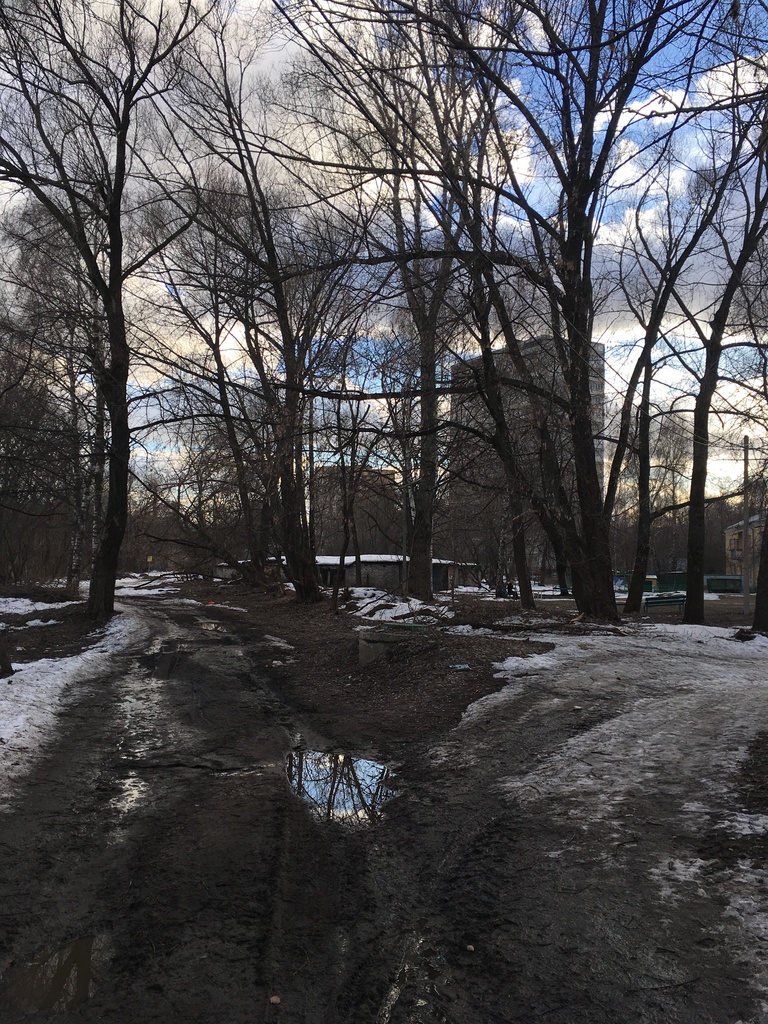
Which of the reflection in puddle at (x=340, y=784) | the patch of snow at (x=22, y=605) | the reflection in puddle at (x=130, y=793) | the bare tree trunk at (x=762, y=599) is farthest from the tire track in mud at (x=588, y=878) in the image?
the patch of snow at (x=22, y=605)

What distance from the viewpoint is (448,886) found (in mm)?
3805

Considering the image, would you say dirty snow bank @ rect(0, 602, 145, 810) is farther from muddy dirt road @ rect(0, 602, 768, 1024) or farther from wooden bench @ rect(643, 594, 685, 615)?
wooden bench @ rect(643, 594, 685, 615)

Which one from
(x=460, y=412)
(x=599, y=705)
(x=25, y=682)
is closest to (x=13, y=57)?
(x=460, y=412)

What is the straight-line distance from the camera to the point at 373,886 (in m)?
3.79

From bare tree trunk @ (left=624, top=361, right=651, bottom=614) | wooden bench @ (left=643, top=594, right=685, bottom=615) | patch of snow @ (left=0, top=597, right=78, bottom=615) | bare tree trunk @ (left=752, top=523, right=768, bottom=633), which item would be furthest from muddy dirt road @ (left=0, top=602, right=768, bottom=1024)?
wooden bench @ (left=643, top=594, right=685, bottom=615)

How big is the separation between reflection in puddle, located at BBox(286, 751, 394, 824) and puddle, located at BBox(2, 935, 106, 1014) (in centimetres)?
199

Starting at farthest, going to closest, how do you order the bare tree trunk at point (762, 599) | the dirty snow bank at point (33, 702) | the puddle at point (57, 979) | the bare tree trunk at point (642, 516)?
the bare tree trunk at point (642, 516) → the bare tree trunk at point (762, 599) → the dirty snow bank at point (33, 702) → the puddle at point (57, 979)

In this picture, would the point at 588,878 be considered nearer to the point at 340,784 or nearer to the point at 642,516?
the point at 340,784

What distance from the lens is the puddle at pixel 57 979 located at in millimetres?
2693

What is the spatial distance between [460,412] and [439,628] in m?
4.55

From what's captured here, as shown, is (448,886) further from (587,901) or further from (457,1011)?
(457,1011)

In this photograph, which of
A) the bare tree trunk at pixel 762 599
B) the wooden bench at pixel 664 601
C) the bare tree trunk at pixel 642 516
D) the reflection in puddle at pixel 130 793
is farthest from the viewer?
the wooden bench at pixel 664 601

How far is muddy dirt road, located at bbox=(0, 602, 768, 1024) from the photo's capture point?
276 centimetres

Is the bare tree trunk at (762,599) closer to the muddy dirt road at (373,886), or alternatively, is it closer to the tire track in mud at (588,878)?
the tire track in mud at (588,878)
